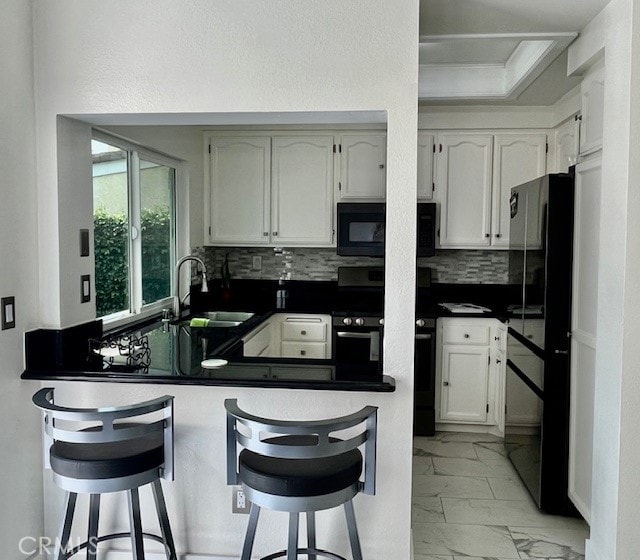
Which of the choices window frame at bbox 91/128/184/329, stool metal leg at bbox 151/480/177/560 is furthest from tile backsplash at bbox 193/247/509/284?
stool metal leg at bbox 151/480/177/560

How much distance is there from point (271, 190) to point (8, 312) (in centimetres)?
269

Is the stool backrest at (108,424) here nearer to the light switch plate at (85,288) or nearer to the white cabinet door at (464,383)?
the light switch plate at (85,288)

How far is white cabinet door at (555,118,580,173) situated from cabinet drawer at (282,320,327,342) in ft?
6.77

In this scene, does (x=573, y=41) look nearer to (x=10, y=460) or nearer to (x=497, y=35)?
(x=497, y=35)

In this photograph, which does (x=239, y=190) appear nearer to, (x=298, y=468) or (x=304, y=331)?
(x=304, y=331)

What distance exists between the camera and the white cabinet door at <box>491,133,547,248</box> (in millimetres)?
4277

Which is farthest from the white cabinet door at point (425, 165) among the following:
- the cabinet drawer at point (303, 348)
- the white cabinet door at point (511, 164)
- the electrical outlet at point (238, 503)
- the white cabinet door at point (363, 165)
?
the electrical outlet at point (238, 503)

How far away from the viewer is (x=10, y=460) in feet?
A: 7.22

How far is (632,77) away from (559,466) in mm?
1865

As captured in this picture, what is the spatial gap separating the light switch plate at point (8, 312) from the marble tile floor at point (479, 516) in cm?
199

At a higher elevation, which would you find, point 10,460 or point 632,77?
point 632,77

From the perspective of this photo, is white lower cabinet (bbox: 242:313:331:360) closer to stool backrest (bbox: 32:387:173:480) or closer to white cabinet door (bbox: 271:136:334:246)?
white cabinet door (bbox: 271:136:334:246)

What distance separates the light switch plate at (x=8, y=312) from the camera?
2158mm

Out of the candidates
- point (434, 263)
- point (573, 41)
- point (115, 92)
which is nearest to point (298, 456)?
point (115, 92)
